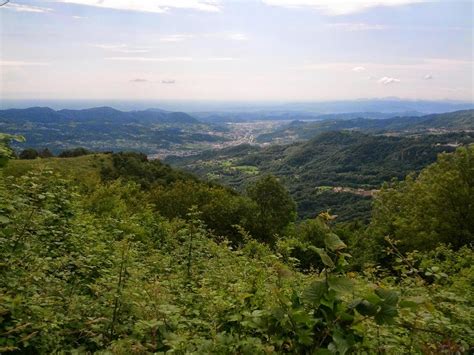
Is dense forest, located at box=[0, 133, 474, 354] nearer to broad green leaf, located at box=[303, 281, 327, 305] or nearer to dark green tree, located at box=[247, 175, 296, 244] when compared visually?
broad green leaf, located at box=[303, 281, 327, 305]

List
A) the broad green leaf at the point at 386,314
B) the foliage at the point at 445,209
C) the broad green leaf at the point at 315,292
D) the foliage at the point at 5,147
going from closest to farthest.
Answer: the broad green leaf at the point at 386,314 < the broad green leaf at the point at 315,292 < the foliage at the point at 5,147 < the foliage at the point at 445,209

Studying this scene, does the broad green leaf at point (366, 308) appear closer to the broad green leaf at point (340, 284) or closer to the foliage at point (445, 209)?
the broad green leaf at point (340, 284)

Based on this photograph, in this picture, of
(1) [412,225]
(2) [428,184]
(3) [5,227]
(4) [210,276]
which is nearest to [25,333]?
(3) [5,227]

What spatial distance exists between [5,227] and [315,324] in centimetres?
399

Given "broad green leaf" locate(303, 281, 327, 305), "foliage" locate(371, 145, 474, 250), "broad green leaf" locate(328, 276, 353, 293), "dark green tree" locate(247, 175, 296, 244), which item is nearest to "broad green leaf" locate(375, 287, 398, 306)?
"broad green leaf" locate(328, 276, 353, 293)

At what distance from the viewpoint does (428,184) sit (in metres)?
28.7

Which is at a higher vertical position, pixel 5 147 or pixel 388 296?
pixel 5 147

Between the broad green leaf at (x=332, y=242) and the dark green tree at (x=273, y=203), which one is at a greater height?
the broad green leaf at (x=332, y=242)

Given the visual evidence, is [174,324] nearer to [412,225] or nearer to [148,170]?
[412,225]

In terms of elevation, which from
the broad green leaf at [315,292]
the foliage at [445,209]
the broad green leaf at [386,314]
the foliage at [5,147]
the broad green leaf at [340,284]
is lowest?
the foliage at [445,209]

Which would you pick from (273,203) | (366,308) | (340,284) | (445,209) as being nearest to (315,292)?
(340,284)

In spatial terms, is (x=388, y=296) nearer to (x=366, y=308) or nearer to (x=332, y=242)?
(x=366, y=308)

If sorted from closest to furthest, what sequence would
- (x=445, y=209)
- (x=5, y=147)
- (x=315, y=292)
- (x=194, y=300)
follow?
(x=315, y=292) → (x=5, y=147) → (x=194, y=300) → (x=445, y=209)

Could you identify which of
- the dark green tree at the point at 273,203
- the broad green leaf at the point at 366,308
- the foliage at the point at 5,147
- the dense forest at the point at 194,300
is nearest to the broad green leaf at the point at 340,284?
the dense forest at the point at 194,300
